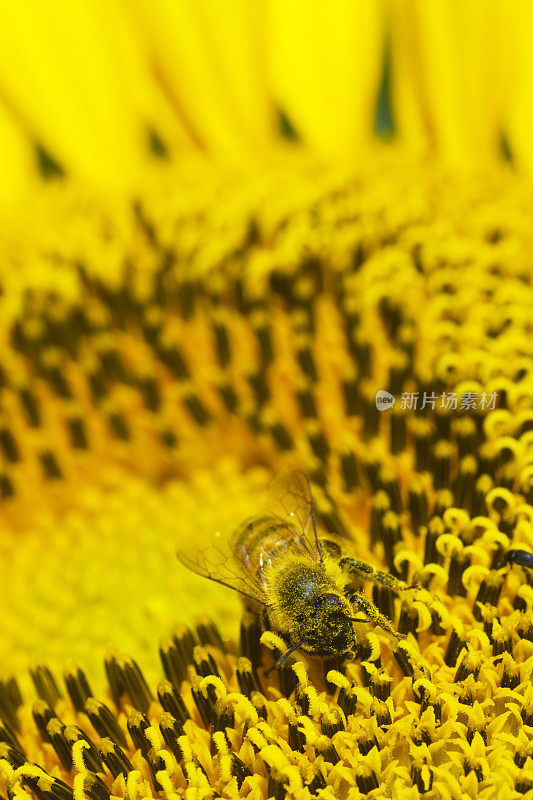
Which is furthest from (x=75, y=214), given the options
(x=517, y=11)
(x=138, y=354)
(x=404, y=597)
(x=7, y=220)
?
(x=404, y=597)

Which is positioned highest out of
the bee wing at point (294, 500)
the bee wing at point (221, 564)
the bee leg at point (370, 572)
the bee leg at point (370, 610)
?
the bee wing at point (294, 500)

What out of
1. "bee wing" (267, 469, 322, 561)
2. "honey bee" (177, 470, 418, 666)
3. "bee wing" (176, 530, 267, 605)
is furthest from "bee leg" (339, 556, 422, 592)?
"bee wing" (176, 530, 267, 605)

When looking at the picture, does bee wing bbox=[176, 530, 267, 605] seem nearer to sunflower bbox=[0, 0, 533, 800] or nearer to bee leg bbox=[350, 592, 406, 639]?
sunflower bbox=[0, 0, 533, 800]

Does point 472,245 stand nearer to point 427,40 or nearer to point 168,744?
point 427,40

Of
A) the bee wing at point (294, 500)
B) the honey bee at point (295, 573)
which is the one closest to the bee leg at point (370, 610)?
the honey bee at point (295, 573)

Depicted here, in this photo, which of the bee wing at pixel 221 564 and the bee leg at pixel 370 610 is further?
the bee wing at pixel 221 564

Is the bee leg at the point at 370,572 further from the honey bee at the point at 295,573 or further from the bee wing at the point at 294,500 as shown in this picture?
the bee wing at the point at 294,500

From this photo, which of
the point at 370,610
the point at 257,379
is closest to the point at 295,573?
the point at 370,610
